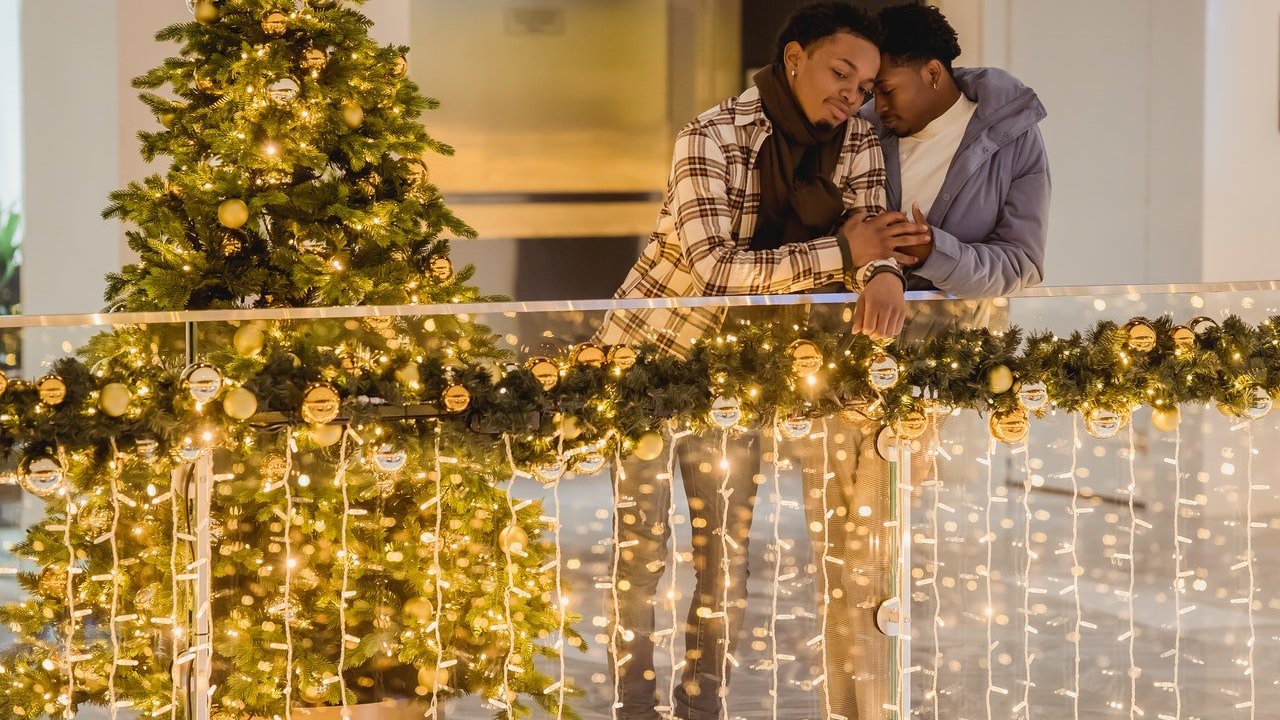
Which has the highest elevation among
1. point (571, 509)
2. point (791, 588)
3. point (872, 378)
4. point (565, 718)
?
point (872, 378)

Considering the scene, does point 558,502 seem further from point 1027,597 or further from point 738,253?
point 1027,597

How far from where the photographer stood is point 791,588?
2.29 meters

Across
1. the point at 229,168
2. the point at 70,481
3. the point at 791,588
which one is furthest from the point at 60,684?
the point at 791,588

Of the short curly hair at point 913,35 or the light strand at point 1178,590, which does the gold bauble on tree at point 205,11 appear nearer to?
the short curly hair at point 913,35

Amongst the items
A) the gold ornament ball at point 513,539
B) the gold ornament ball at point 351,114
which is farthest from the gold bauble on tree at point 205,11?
the gold ornament ball at point 513,539

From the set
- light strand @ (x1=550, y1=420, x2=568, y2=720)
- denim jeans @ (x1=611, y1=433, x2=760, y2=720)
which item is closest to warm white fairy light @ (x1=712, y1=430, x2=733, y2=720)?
denim jeans @ (x1=611, y1=433, x2=760, y2=720)

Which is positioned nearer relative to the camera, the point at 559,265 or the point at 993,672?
the point at 993,672

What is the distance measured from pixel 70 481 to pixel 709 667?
112cm

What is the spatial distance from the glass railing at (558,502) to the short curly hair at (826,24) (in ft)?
1.93

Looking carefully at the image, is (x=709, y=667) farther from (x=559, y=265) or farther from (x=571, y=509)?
(x=559, y=265)

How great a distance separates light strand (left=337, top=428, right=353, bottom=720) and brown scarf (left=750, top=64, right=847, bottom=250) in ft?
3.12

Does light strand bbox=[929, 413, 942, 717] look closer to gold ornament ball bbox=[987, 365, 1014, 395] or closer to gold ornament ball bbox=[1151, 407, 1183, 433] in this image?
gold ornament ball bbox=[987, 365, 1014, 395]

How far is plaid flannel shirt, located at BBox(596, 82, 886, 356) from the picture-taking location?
237 centimetres

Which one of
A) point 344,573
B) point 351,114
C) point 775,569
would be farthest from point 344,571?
point 351,114
